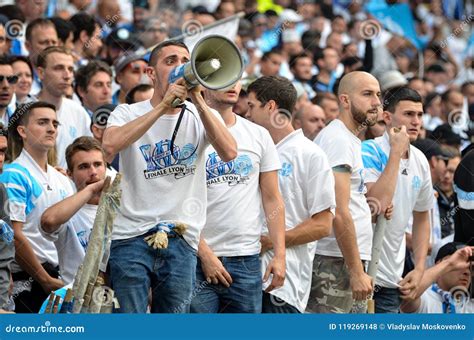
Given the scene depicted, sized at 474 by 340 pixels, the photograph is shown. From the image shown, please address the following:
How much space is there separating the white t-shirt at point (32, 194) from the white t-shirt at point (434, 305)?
9.87 ft

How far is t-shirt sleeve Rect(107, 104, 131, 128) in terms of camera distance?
24.5 feet

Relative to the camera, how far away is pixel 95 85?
35.9 ft

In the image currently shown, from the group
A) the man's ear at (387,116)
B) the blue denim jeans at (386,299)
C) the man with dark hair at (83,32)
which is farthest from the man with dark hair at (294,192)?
the man with dark hair at (83,32)

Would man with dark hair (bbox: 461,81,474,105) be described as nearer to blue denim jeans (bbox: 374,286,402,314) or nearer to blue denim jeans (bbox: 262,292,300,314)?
blue denim jeans (bbox: 374,286,402,314)

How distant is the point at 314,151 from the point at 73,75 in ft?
10.1

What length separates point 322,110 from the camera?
11.7 metres

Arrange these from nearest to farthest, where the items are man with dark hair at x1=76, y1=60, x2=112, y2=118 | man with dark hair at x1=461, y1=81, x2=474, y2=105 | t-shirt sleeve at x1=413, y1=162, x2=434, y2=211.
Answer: t-shirt sleeve at x1=413, y1=162, x2=434, y2=211
man with dark hair at x1=76, y1=60, x2=112, y2=118
man with dark hair at x1=461, y1=81, x2=474, y2=105

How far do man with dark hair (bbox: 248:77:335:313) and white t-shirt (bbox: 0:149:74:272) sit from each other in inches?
57.9

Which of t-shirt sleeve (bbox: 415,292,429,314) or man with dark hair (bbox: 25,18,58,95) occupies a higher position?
man with dark hair (bbox: 25,18,58,95)

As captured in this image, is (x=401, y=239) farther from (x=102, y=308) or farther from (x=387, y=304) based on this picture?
(x=102, y=308)

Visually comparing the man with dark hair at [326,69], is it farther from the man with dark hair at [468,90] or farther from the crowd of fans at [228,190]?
the man with dark hair at [468,90]

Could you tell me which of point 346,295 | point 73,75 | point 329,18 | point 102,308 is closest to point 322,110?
point 73,75

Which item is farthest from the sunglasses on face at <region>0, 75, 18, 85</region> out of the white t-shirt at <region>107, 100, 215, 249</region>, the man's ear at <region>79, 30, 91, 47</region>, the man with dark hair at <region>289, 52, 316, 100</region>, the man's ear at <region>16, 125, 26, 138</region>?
the man with dark hair at <region>289, 52, 316, 100</region>

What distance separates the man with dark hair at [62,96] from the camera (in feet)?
33.8
